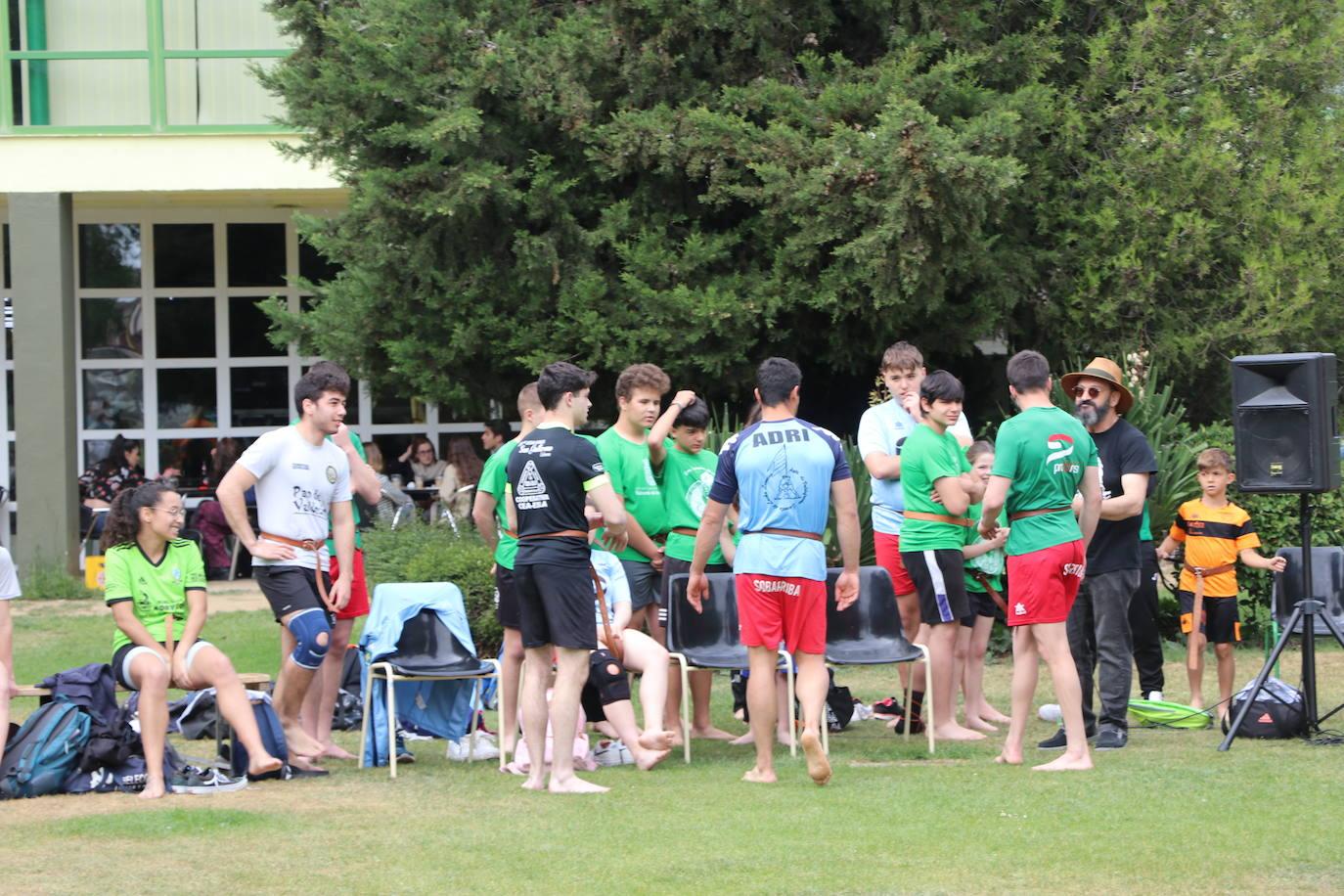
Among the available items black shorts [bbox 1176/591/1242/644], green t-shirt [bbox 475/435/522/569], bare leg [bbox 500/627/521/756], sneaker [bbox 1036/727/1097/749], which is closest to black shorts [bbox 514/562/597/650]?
bare leg [bbox 500/627/521/756]

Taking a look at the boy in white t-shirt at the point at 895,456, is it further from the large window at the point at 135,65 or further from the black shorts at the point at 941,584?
the large window at the point at 135,65

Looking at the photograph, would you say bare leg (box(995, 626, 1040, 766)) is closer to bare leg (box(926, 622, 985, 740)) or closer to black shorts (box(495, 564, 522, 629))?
bare leg (box(926, 622, 985, 740))

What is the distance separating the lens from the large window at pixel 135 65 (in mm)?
17375


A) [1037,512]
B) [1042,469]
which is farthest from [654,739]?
[1042,469]

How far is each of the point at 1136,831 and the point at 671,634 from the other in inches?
112

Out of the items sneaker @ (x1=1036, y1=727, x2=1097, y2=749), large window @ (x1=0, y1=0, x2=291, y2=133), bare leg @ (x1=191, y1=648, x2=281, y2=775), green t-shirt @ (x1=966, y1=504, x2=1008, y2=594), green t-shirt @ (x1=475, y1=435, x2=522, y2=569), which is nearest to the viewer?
bare leg @ (x1=191, y1=648, x2=281, y2=775)

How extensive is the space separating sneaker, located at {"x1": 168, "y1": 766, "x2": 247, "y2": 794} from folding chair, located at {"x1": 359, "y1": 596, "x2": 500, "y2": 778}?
692 mm

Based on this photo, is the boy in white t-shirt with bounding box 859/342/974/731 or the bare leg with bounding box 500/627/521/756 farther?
the boy in white t-shirt with bounding box 859/342/974/731

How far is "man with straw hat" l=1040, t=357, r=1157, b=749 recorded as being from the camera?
8.05m

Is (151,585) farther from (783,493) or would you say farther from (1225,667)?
(1225,667)

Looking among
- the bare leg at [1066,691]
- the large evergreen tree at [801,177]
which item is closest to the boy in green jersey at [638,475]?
the bare leg at [1066,691]

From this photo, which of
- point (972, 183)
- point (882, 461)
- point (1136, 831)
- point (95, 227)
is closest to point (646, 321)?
point (972, 183)

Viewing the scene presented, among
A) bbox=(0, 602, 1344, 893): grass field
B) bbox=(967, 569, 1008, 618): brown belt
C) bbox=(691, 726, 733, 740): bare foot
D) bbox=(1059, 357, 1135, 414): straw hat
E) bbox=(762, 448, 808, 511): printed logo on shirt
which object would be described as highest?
bbox=(1059, 357, 1135, 414): straw hat

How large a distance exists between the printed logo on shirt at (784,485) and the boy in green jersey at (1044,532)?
844mm
